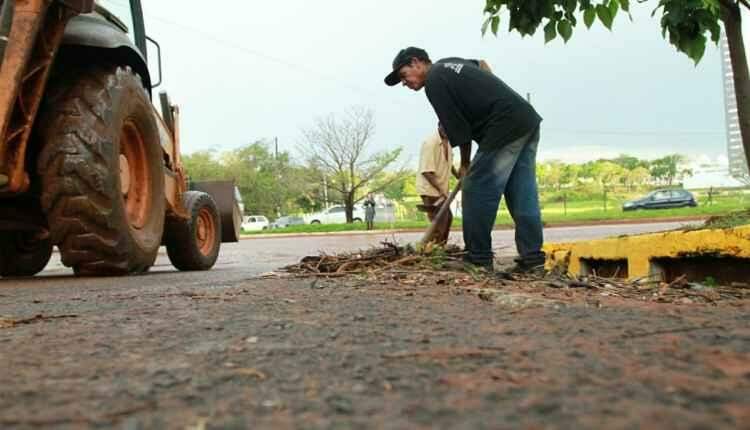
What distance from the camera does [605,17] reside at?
404cm

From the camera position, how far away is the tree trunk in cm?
488

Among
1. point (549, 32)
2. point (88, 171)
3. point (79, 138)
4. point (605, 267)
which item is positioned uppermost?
point (549, 32)

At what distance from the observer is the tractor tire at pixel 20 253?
6.02m

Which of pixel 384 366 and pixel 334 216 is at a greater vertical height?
pixel 334 216

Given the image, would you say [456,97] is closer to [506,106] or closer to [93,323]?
[506,106]

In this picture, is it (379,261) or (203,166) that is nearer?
(379,261)

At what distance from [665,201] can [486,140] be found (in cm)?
3665

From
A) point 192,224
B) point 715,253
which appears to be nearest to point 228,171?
point 192,224

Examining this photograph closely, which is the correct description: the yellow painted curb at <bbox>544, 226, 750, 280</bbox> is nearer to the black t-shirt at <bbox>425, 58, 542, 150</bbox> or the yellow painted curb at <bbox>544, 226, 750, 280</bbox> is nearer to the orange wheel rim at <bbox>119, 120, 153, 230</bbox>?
the black t-shirt at <bbox>425, 58, 542, 150</bbox>

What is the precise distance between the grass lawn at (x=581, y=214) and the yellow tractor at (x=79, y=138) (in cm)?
1972

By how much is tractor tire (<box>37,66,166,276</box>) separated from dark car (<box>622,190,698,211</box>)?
36.7 meters

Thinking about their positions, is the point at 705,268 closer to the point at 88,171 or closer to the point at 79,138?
the point at 88,171

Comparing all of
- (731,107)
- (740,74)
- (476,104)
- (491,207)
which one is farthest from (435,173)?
(731,107)

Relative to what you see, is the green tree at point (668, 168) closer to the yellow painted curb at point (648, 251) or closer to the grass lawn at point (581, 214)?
the grass lawn at point (581, 214)
